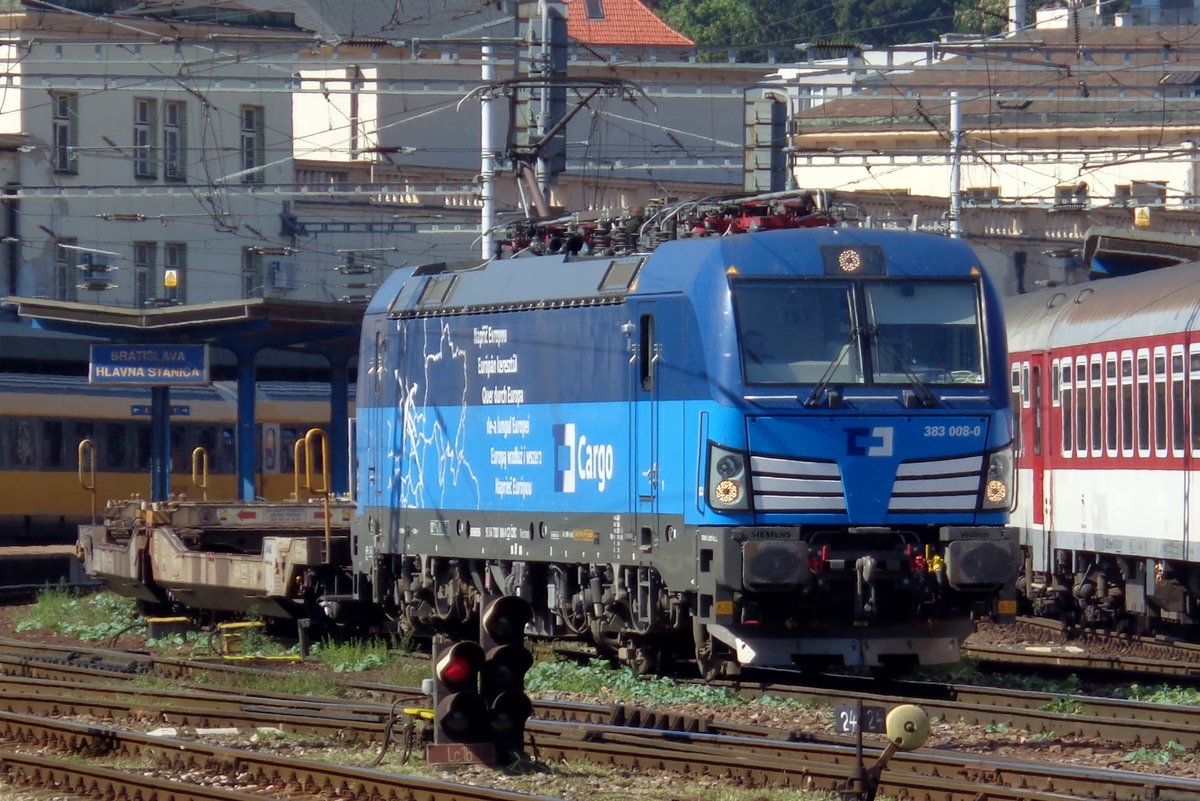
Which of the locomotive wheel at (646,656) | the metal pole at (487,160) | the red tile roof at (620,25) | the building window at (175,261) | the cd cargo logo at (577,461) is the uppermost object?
the red tile roof at (620,25)

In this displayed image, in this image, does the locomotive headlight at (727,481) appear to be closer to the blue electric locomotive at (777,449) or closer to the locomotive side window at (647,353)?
the blue electric locomotive at (777,449)

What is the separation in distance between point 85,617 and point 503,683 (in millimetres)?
13300

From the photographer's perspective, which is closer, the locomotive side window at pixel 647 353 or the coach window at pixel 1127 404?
the locomotive side window at pixel 647 353

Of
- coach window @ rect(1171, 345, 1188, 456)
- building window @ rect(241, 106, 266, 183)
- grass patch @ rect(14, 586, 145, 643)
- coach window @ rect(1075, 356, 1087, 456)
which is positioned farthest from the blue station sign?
building window @ rect(241, 106, 266, 183)

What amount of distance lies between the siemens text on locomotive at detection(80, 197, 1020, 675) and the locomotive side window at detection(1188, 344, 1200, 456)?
3.34 meters

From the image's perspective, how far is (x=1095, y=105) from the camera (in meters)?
51.2

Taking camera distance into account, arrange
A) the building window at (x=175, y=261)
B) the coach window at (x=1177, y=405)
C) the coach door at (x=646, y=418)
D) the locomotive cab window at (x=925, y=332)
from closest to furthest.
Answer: the locomotive cab window at (x=925, y=332) → the coach door at (x=646, y=418) → the coach window at (x=1177, y=405) → the building window at (x=175, y=261)

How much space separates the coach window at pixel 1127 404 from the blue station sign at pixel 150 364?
1349cm

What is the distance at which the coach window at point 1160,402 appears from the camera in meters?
18.7

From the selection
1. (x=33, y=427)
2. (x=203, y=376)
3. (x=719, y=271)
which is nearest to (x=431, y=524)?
(x=719, y=271)

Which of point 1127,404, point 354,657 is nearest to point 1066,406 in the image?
point 1127,404

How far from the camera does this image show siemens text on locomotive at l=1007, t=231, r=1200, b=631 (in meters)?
18.4

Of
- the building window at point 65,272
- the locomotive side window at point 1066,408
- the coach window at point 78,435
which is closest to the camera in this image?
the locomotive side window at point 1066,408

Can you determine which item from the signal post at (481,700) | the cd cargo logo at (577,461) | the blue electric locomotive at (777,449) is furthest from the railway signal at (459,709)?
the cd cargo logo at (577,461)
